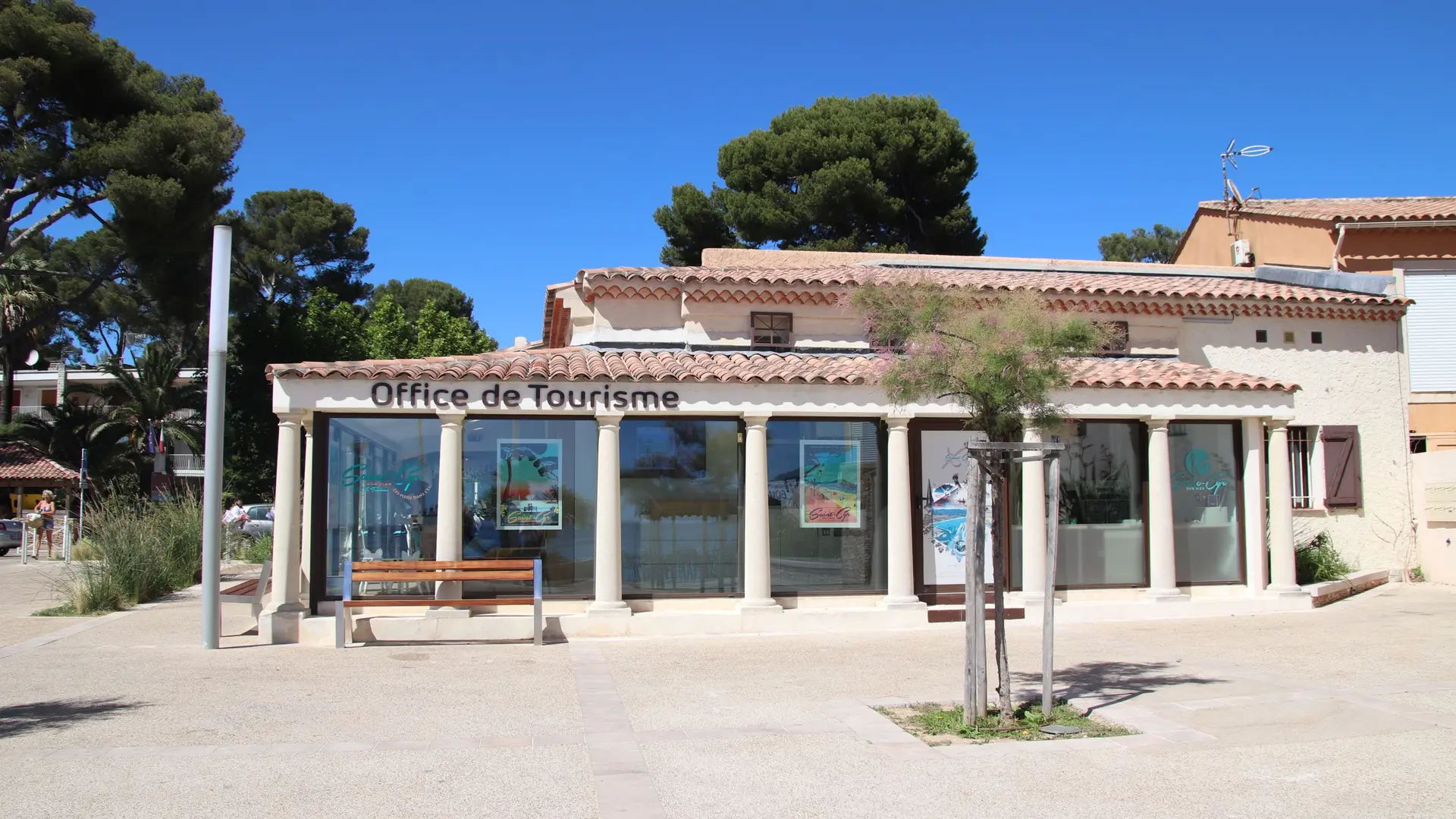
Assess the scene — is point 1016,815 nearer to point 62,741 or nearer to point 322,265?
point 62,741

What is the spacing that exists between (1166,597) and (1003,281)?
555 cm

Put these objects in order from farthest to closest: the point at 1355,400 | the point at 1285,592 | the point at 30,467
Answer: the point at 30,467
the point at 1355,400
the point at 1285,592

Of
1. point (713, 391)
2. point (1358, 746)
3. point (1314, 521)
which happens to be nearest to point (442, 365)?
point (713, 391)

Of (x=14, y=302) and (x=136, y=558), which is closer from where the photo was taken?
(x=136, y=558)

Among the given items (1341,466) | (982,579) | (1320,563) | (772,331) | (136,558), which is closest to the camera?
(982,579)

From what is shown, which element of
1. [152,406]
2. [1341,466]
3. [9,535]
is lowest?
[9,535]

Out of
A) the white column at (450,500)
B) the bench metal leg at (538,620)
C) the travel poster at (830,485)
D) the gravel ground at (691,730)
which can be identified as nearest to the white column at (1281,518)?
the gravel ground at (691,730)

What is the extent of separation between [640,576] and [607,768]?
7.15m

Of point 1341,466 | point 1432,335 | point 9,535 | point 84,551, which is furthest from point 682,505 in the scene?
point 9,535

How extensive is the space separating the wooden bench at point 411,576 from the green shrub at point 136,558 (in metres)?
5.80

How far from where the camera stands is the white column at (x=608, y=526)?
1329 cm

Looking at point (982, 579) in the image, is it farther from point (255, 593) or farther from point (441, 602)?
point (255, 593)

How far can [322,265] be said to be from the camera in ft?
173

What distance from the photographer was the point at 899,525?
1394 centimetres
